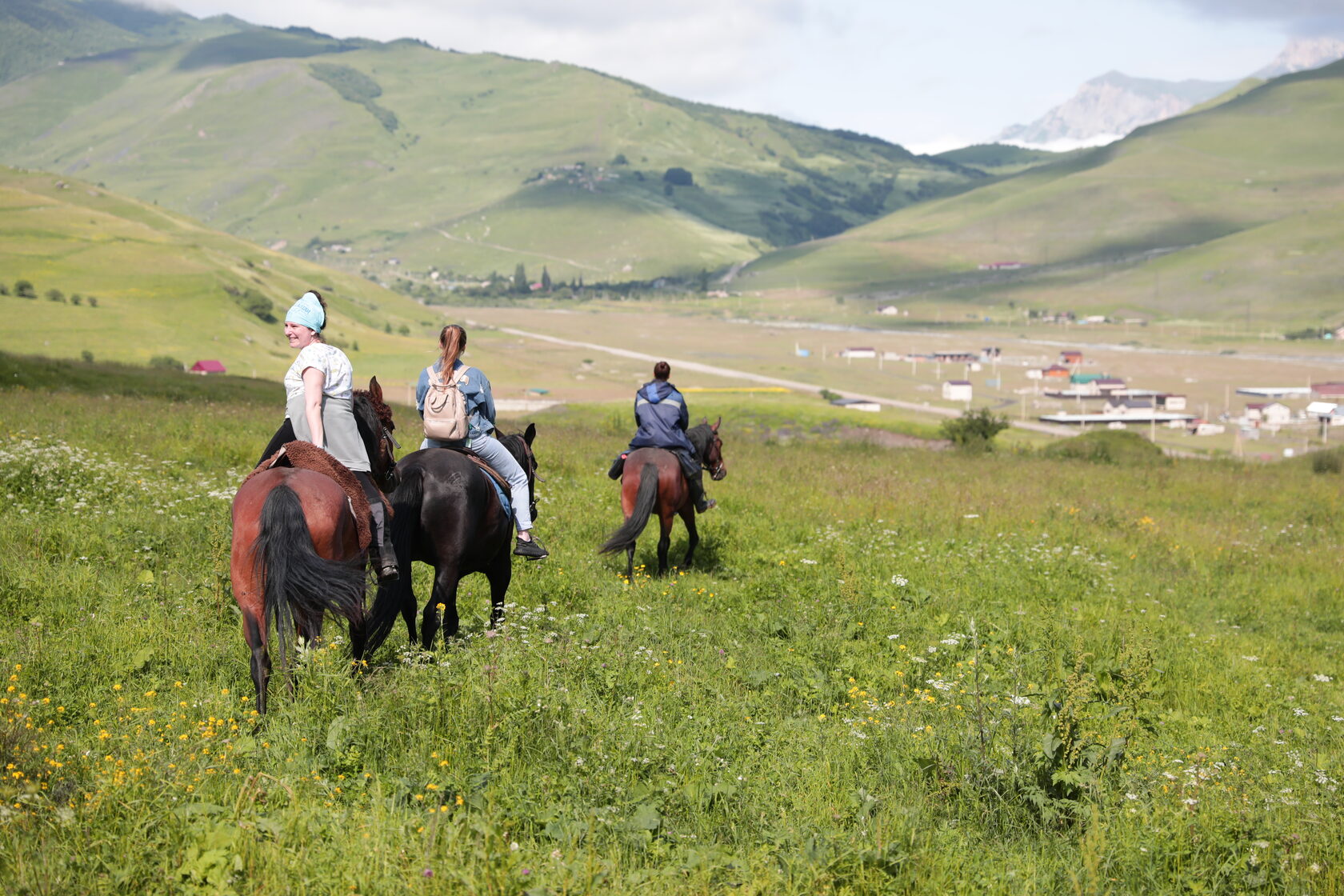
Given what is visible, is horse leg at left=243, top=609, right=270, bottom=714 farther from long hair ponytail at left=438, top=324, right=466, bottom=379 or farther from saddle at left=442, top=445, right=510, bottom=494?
long hair ponytail at left=438, top=324, right=466, bottom=379

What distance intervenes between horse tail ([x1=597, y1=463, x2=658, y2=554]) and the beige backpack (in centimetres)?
390

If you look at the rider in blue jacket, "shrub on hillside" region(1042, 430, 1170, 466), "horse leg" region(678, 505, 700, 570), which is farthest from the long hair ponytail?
"shrub on hillside" region(1042, 430, 1170, 466)

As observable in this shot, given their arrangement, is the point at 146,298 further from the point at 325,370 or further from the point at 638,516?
the point at 325,370

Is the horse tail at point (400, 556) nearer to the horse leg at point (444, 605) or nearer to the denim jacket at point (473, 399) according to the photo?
the horse leg at point (444, 605)

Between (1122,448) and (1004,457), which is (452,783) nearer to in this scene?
(1004,457)

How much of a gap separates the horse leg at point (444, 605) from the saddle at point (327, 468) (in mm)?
1227

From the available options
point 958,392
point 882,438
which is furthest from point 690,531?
point 958,392

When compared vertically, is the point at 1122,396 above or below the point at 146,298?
below

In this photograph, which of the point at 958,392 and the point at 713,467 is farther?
the point at 958,392

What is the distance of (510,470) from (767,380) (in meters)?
118

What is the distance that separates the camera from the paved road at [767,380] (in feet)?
319

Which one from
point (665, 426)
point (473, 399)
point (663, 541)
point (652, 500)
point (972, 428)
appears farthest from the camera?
point (972, 428)

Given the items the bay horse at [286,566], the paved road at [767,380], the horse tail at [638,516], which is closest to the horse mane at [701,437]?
the horse tail at [638,516]

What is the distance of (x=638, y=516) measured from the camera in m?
13.5
